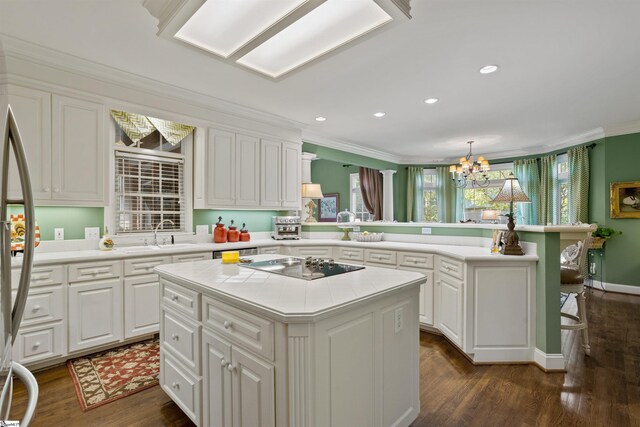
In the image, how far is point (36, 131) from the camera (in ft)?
9.10

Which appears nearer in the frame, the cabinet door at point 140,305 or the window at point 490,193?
the cabinet door at point 140,305

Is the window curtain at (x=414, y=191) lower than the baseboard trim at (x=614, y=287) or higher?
higher

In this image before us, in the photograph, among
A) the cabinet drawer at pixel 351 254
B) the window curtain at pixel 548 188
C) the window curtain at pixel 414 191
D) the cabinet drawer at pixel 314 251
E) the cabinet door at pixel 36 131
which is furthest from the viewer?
the window curtain at pixel 414 191

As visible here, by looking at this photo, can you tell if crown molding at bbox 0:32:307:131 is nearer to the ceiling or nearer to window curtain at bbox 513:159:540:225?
the ceiling

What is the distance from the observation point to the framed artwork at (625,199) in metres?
5.15

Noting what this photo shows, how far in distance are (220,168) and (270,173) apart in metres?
0.77

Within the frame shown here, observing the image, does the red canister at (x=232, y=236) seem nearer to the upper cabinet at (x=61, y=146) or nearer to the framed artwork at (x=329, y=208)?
the upper cabinet at (x=61, y=146)

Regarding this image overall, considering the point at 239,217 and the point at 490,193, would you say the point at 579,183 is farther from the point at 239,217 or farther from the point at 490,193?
the point at 239,217

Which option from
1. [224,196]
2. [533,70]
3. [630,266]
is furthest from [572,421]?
[630,266]

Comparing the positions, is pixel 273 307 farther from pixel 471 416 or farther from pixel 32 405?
pixel 471 416

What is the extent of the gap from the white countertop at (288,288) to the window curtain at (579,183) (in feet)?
18.6

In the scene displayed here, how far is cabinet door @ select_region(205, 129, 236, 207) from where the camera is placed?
395 cm

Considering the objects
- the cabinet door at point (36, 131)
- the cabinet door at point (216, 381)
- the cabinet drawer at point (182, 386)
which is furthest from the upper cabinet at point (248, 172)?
the cabinet door at point (216, 381)

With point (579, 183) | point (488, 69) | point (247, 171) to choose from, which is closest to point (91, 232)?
point (247, 171)
